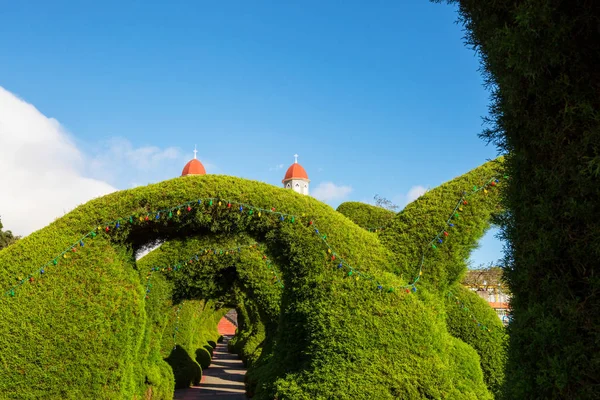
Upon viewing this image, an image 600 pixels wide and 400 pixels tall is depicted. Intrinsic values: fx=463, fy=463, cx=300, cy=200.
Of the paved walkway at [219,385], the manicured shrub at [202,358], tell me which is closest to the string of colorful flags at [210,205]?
the paved walkway at [219,385]

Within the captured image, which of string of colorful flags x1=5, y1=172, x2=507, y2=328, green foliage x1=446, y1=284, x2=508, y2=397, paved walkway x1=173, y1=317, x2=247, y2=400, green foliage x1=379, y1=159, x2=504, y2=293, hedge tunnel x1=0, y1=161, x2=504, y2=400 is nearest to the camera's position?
hedge tunnel x1=0, y1=161, x2=504, y2=400

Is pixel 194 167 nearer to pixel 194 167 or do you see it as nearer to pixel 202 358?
pixel 194 167

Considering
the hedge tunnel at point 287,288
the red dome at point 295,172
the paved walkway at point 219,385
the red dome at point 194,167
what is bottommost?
the paved walkway at point 219,385

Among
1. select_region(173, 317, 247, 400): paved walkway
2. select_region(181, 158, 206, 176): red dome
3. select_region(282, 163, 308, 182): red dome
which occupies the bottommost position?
select_region(173, 317, 247, 400): paved walkway

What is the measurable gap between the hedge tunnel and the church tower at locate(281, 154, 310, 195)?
4526cm

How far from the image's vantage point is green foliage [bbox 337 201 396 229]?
7367mm

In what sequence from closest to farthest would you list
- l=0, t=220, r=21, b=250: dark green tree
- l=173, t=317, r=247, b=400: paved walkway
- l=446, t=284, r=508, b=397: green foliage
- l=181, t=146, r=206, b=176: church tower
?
l=446, t=284, r=508, b=397: green foliage → l=173, t=317, r=247, b=400: paved walkway → l=0, t=220, r=21, b=250: dark green tree → l=181, t=146, r=206, b=176: church tower

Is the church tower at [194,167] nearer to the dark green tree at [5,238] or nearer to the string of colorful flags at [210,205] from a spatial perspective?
the dark green tree at [5,238]

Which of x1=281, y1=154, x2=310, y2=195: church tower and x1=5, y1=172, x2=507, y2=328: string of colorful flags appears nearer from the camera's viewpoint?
x1=5, y1=172, x2=507, y2=328: string of colorful flags

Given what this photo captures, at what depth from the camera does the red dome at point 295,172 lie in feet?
168

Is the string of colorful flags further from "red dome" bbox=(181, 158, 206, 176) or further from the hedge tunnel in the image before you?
"red dome" bbox=(181, 158, 206, 176)

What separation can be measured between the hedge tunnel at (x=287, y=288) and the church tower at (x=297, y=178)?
4526 cm

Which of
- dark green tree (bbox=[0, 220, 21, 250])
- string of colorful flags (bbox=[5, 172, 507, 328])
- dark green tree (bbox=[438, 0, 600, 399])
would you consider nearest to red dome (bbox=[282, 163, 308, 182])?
dark green tree (bbox=[0, 220, 21, 250])

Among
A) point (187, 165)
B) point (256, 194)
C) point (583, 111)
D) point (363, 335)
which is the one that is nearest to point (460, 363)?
point (363, 335)
